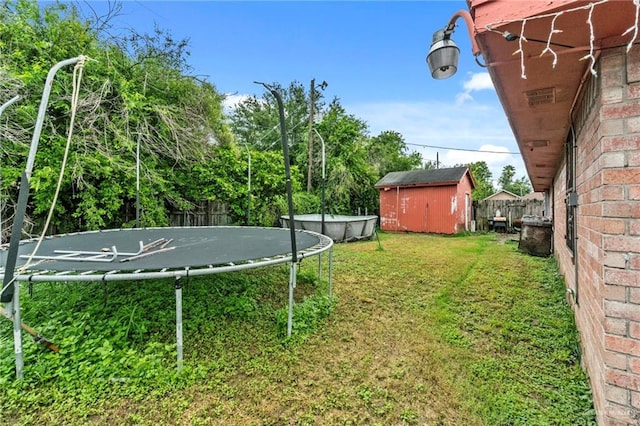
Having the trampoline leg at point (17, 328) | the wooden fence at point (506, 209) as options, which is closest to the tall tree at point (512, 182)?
the wooden fence at point (506, 209)

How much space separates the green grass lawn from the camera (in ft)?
5.54

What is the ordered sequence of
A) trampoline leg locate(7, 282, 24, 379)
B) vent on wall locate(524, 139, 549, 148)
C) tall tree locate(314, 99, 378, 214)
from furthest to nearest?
tall tree locate(314, 99, 378, 214) → vent on wall locate(524, 139, 549, 148) → trampoline leg locate(7, 282, 24, 379)

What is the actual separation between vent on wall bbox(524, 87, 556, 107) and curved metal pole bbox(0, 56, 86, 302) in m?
2.88

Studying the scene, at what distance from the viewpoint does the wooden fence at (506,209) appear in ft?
38.8

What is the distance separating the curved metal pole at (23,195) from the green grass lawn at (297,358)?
0.66m

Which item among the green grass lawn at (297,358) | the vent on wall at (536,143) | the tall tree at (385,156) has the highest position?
the tall tree at (385,156)

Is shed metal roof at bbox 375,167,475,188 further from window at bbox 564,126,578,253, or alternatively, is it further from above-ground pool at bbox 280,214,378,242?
window at bbox 564,126,578,253

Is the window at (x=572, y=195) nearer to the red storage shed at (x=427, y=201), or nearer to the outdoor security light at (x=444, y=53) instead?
the outdoor security light at (x=444, y=53)

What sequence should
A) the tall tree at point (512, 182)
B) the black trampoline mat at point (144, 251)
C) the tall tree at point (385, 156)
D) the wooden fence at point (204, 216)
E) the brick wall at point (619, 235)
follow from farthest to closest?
the tall tree at point (512, 182) < the tall tree at point (385, 156) < the wooden fence at point (204, 216) < the black trampoline mat at point (144, 251) < the brick wall at point (619, 235)

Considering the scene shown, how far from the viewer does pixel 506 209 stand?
39.6 ft

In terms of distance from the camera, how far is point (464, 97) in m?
11.4

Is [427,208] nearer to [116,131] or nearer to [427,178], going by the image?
[427,178]

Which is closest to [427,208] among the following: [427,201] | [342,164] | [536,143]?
[427,201]

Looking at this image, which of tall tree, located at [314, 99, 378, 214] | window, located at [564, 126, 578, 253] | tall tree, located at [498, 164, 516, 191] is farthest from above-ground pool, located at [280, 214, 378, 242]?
tall tree, located at [498, 164, 516, 191]
